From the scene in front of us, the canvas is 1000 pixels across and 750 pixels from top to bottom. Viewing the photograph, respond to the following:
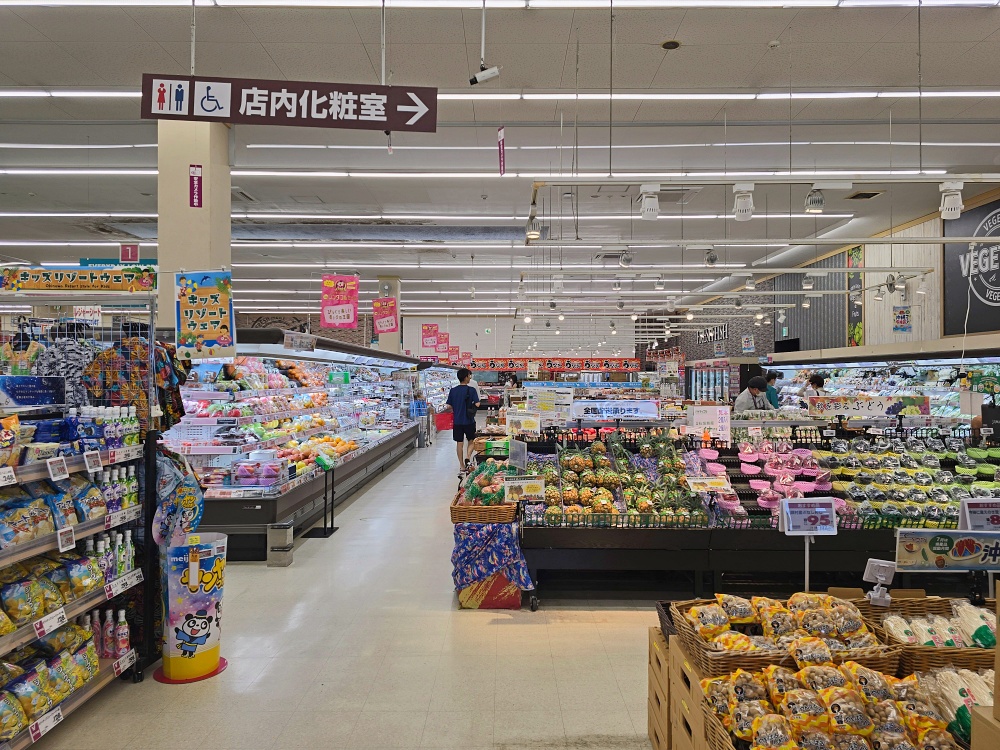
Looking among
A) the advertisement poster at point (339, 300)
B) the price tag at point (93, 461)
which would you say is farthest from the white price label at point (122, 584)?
the advertisement poster at point (339, 300)

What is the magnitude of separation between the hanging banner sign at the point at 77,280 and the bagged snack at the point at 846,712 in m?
3.94

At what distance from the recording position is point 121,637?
330 cm

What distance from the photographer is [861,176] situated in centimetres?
414

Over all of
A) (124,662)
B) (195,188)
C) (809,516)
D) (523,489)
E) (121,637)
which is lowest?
(124,662)

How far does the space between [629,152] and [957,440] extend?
18.3 feet

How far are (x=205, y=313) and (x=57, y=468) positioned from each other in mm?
1687

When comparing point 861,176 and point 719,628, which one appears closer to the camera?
point 719,628

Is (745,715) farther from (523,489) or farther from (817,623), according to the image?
A: (523,489)

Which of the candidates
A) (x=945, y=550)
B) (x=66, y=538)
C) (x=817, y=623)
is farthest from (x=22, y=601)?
(x=945, y=550)

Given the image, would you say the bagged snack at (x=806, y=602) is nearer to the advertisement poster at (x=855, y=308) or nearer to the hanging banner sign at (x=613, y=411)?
the hanging banner sign at (x=613, y=411)

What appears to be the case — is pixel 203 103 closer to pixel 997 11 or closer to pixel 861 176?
pixel 861 176

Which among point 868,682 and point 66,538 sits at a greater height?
point 66,538

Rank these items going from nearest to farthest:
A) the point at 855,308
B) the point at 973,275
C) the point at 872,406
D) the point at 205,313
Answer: the point at 205,313, the point at 872,406, the point at 973,275, the point at 855,308

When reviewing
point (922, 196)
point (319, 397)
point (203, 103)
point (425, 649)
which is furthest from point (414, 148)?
point (922, 196)
